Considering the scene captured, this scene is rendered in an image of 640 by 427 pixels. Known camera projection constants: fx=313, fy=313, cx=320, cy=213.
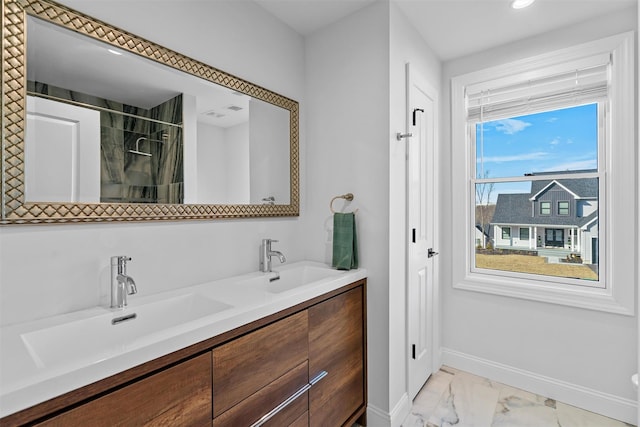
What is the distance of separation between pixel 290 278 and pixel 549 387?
1.97 m

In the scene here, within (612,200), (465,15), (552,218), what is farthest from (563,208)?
(465,15)

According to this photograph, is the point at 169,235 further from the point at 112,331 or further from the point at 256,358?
the point at 256,358

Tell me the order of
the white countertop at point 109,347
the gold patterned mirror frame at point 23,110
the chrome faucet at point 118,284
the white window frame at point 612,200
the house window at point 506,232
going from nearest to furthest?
the white countertop at point 109,347 < the gold patterned mirror frame at point 23,110 < the chrome faucet at point 118,284 < the white window frame at point 612,200 < the house window at point 506,232

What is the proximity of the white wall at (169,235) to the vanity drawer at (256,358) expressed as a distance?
526 mm

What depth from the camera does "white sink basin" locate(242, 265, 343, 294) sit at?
1.70 metres

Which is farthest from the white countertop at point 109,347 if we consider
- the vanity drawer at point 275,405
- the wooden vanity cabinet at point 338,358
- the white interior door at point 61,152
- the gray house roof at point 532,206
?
the gray house roof at point 532,206

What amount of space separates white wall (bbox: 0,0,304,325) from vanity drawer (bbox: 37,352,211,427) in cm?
52

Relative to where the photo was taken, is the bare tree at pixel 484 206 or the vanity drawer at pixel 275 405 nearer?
the vanity drawer at pixel 275 405

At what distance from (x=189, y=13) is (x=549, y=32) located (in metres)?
2.33

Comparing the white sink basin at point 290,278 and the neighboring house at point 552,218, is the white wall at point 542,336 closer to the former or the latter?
the neighboring house at point 552,218

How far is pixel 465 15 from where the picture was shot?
1.96m

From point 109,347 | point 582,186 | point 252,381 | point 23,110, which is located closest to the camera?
point 109,347

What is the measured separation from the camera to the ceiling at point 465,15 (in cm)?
185

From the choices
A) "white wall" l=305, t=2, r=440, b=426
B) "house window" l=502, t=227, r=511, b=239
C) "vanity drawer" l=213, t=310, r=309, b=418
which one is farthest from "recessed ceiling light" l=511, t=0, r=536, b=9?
"vanity drawer" l=213, t=310, r=309, b=418
